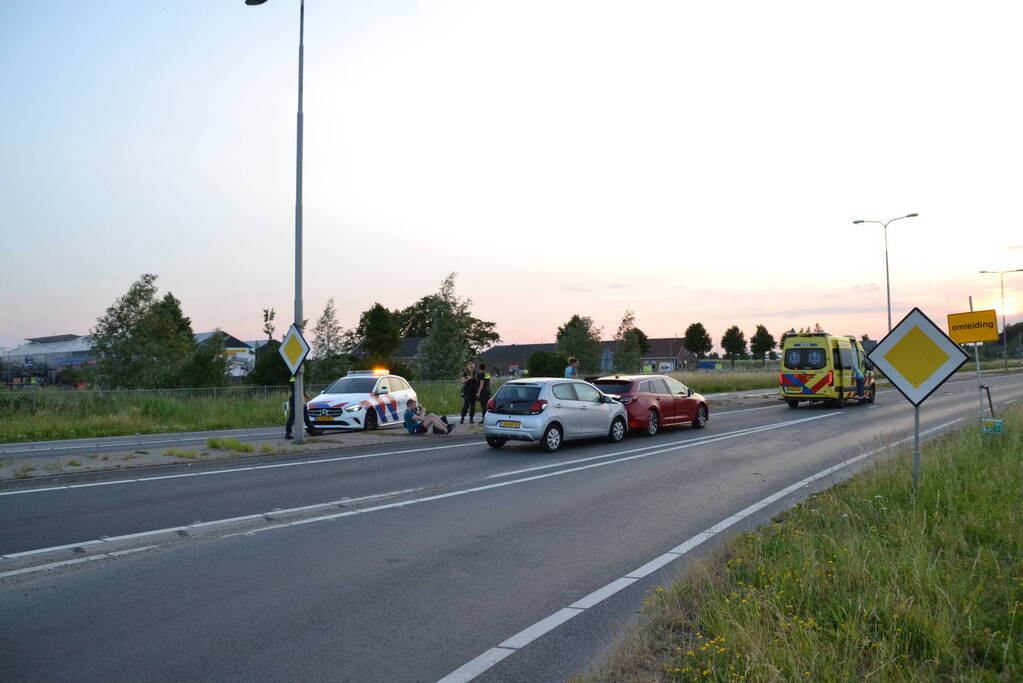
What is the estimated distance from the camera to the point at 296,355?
16.5 metres

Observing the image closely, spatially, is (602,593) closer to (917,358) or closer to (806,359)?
(917,358)

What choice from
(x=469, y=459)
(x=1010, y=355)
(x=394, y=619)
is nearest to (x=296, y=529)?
(x=394, y=619)

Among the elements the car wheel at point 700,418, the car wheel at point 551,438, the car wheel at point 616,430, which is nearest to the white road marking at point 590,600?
the car wheel at point 551,438

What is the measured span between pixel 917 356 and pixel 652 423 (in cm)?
1136

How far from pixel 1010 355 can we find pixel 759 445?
13955 centimetres

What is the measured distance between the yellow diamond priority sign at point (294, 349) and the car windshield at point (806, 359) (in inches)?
770

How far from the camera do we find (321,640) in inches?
195

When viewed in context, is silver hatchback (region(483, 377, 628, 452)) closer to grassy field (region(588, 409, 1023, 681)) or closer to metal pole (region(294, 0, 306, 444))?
metal pole (region(294, 0, 306, 444))

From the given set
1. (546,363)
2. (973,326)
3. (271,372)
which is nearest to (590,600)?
(973,326)

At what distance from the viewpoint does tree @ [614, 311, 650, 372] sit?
6388 cm

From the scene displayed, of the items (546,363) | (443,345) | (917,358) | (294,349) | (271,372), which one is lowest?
(917,358)

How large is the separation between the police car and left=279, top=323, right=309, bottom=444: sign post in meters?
2.26

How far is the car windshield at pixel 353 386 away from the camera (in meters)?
21.9

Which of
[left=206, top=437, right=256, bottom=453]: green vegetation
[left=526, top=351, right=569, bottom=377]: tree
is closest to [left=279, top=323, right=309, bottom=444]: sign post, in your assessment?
[left=206, top=437, right=256, bottom=453]: green vegetation
